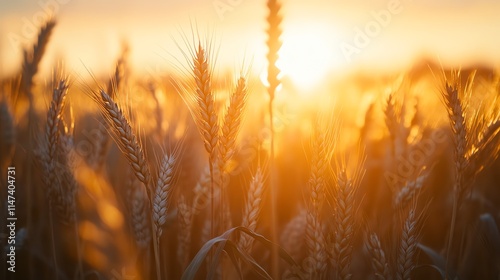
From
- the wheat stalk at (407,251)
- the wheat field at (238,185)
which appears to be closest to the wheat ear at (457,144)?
the wheat field at (238,185)

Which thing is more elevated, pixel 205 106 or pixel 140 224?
pixel 205 106

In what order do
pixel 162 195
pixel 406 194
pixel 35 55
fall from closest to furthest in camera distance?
pixel 162 195, pixel 406 194, pixel 35 55

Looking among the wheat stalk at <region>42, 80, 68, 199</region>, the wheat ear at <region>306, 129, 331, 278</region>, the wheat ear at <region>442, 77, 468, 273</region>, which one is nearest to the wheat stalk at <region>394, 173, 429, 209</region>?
the wheat ear at <region>442, 77, 468, 273</region>

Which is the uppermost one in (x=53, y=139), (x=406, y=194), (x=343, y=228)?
(x=53, y=139)

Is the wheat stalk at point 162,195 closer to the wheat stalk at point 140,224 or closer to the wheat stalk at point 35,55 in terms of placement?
the wheat stalk at point 140,224

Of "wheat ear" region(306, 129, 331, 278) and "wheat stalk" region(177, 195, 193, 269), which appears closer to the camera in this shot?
"wheat ear" region(306, 129, 331, 278)

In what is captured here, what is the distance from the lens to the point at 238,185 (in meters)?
3.31

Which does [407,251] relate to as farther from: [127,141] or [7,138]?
[7,138]

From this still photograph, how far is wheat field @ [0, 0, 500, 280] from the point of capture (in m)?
1.74

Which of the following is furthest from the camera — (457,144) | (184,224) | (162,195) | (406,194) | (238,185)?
(238,185)

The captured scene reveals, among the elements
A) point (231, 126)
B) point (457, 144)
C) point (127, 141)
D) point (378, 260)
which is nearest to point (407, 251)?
point (378, 260)

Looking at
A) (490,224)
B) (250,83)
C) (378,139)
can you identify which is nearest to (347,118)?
(378,139)

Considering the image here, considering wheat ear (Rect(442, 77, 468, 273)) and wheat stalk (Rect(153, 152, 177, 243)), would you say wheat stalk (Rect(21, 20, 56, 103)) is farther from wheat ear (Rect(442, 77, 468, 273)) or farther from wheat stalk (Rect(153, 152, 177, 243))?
wheat ear (Rect(442, 77, 468, 273))

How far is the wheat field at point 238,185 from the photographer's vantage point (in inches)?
68.3
